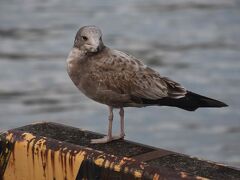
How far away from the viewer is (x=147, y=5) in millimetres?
24422

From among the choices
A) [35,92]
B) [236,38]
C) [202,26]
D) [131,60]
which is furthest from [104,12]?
[131,60]

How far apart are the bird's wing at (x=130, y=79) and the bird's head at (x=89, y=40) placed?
0.13 meters

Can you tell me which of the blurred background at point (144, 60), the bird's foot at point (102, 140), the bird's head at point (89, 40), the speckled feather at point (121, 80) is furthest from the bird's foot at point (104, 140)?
the blurred background at point (144, 60)

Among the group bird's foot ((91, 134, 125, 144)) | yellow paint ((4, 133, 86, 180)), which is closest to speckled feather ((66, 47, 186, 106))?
bird's foot ((91, 134, 125, 144))

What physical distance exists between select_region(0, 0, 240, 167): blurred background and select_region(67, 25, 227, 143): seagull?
5.04 meters

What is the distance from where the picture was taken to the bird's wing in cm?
586

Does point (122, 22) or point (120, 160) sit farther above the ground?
point (122, 22)

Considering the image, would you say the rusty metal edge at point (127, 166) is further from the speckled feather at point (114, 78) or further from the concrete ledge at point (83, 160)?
the speckled feather at point (114, 78)

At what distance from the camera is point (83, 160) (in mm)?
5082

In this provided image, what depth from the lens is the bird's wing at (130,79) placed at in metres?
5.86

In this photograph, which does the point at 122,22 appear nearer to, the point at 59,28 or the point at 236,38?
the point at 59,28

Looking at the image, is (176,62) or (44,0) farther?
(44,0)

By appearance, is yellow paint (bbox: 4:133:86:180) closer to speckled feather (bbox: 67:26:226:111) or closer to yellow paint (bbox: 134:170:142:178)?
yellow paint (bbox: 134:170:142:178)

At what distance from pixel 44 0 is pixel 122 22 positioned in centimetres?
567
